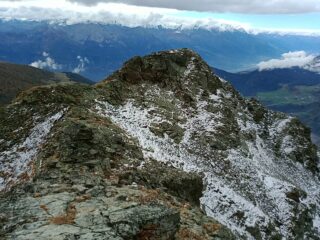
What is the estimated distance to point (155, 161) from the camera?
31.4 m

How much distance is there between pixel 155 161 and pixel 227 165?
30.2 ft

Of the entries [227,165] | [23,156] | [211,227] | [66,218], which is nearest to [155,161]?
[227,165]

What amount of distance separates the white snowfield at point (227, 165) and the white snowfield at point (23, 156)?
20.0 feet

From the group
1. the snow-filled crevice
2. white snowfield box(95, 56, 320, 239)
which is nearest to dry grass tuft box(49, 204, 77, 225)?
white snowfield box(95, 56, 320, 239)

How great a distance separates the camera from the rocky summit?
1758cm

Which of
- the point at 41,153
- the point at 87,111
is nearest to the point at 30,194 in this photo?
the point at 41,153

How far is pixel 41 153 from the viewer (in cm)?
2908

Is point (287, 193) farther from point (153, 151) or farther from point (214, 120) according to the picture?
point (153, 151)

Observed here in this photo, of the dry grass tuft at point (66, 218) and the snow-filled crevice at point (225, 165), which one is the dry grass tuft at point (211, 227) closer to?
the dry grass tuft at point (66, 218)

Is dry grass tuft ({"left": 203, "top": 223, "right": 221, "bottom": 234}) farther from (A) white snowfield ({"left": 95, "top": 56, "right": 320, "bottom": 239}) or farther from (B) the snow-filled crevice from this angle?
(A) white snowfield ({"left": 95, "top": 56, "right": 320, "bottom": 239})

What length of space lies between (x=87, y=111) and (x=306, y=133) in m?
30.6

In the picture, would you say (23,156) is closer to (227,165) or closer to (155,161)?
(155,161)

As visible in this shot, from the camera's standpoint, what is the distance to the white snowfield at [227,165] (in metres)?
32.9

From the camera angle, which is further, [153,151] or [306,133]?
[306,133]
